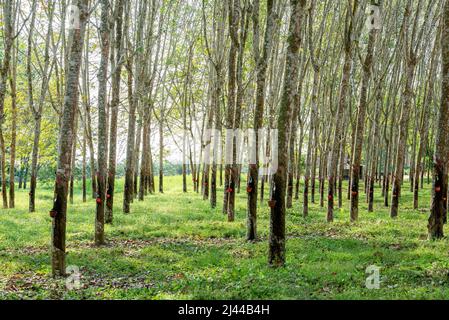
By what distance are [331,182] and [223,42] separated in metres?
7.12

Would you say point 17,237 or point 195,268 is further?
point 17,237

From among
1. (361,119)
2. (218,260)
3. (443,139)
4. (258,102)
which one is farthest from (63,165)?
(361,119)

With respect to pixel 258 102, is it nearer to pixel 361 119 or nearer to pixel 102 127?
pixel 102 127

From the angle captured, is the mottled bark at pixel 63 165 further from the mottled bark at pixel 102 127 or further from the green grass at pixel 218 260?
the mottled bark at pixel 102 127

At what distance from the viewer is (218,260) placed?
381 inches

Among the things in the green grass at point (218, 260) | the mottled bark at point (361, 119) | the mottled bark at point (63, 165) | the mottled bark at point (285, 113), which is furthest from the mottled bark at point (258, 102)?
the mottled bark at point (63, 165)

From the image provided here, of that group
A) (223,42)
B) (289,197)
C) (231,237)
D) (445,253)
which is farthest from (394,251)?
(223,42)

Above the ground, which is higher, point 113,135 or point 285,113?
point 285,113

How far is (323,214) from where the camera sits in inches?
698

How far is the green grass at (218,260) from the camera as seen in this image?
7.07m

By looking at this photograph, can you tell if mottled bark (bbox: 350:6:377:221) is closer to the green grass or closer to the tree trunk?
the green grass

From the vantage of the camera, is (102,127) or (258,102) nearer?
(102,127)

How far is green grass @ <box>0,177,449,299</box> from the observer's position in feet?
23.2
